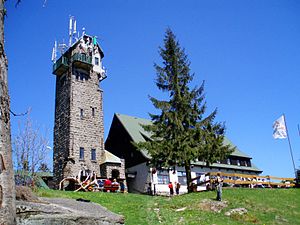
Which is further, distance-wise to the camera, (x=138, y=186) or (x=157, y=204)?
(x=138, y=186)

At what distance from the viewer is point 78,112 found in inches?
1366

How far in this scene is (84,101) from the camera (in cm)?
3575

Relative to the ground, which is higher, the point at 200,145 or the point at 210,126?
the point at 210,126

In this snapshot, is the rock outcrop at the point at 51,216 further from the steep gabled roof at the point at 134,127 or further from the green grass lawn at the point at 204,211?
the steep gabled roof at the point at 134,127

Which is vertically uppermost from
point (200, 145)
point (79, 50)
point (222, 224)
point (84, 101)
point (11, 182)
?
point (79, 50)

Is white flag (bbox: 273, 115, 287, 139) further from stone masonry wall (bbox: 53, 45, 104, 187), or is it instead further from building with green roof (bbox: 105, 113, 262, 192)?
stone masonry wall (bbox: 53, 45, 104, 187)

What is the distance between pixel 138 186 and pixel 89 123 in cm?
876

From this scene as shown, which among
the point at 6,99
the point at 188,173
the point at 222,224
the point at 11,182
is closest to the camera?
the point at 11,182

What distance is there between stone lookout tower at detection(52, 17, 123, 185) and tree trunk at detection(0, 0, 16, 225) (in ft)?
94.6

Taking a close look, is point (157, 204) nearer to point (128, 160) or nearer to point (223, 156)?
point (223, 156)

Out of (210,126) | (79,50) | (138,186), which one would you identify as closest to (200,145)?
(210,126)

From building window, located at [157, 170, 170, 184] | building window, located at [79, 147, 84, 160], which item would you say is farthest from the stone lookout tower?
building window, located at [157, 170, 170, 184]

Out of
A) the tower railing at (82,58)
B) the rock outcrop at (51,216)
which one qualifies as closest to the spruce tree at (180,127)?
the tower railing at (82,58)

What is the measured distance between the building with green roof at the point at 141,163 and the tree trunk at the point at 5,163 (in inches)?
1037
